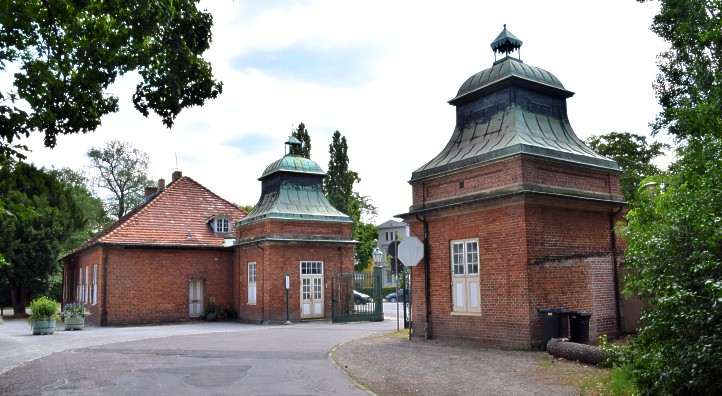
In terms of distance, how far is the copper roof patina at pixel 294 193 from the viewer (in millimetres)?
26719

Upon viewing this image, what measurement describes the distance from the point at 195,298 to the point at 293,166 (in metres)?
7.82

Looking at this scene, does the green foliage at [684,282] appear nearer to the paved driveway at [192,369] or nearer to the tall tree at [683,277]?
the tall tree at [683,277]

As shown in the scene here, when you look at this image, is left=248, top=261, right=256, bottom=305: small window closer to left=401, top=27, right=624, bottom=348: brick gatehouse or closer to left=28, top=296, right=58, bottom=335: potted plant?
left=28, top=296, right=58, bottom=335: potted plant

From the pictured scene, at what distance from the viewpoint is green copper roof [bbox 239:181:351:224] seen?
86.3ft

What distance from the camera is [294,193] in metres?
→ 27.5

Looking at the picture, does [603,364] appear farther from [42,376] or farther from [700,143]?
[42,376]

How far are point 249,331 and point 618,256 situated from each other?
40.5 ft

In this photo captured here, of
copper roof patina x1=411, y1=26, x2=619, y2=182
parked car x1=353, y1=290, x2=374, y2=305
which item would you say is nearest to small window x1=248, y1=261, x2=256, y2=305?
parked car x1=353, y1=290, x2=374, y2=305

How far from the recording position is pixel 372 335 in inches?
728

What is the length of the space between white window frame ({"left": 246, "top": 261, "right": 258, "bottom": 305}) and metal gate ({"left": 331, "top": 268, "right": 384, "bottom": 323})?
11.2 feet

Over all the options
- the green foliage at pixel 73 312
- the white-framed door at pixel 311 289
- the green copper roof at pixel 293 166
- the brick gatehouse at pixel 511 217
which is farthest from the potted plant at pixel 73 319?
the brick gatehouse at pixel 511 217

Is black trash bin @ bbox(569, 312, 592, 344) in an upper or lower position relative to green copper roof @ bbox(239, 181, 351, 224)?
lower

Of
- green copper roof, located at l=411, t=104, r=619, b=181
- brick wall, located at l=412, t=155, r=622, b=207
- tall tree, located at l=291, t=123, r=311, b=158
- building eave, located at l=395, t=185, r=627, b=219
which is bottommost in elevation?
building eave, located at l=395, t=185, r=627, b=219

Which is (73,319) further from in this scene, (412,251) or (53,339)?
(412,251)
